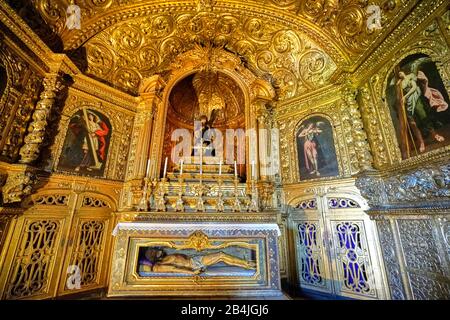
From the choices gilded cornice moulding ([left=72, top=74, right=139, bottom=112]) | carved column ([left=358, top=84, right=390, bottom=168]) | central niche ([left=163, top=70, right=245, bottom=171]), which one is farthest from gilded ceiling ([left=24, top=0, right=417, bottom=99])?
central niche ([left=163, top=70, right=245, bottom=171])

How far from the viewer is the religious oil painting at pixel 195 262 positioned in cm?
354

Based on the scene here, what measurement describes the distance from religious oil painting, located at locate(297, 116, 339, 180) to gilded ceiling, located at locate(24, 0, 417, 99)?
44.8 inches

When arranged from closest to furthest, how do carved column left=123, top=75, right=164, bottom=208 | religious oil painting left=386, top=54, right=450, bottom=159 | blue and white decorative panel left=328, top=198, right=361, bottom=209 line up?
religious oil painting left=386, top=54, right=450, bottom=159 < blue and white decorative panel left=328, top=198, right=361, bottom=209 < carved column left=123, top=75, right=164, bottom=208

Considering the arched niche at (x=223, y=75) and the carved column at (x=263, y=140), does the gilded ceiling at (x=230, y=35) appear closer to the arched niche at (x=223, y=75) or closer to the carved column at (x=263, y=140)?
the arched niche at (x=223, y=75)

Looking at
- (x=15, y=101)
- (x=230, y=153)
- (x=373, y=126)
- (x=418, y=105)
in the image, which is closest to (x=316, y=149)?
(x=373, y=126)

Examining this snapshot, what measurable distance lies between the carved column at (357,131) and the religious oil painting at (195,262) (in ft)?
9.78

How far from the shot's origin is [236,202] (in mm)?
4398

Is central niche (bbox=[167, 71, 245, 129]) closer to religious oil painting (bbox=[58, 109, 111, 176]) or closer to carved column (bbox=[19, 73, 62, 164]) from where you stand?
religious oil painting (bbox=[58, 109, 111, 176])

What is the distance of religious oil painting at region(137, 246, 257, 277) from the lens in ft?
11.6

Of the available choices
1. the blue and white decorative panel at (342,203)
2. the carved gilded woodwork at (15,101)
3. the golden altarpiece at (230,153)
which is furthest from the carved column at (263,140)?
the carved gilded woodwork at (15,101)

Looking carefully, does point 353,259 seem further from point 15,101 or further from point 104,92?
point 15,101

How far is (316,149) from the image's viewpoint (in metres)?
4.92

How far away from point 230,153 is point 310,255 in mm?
3466
